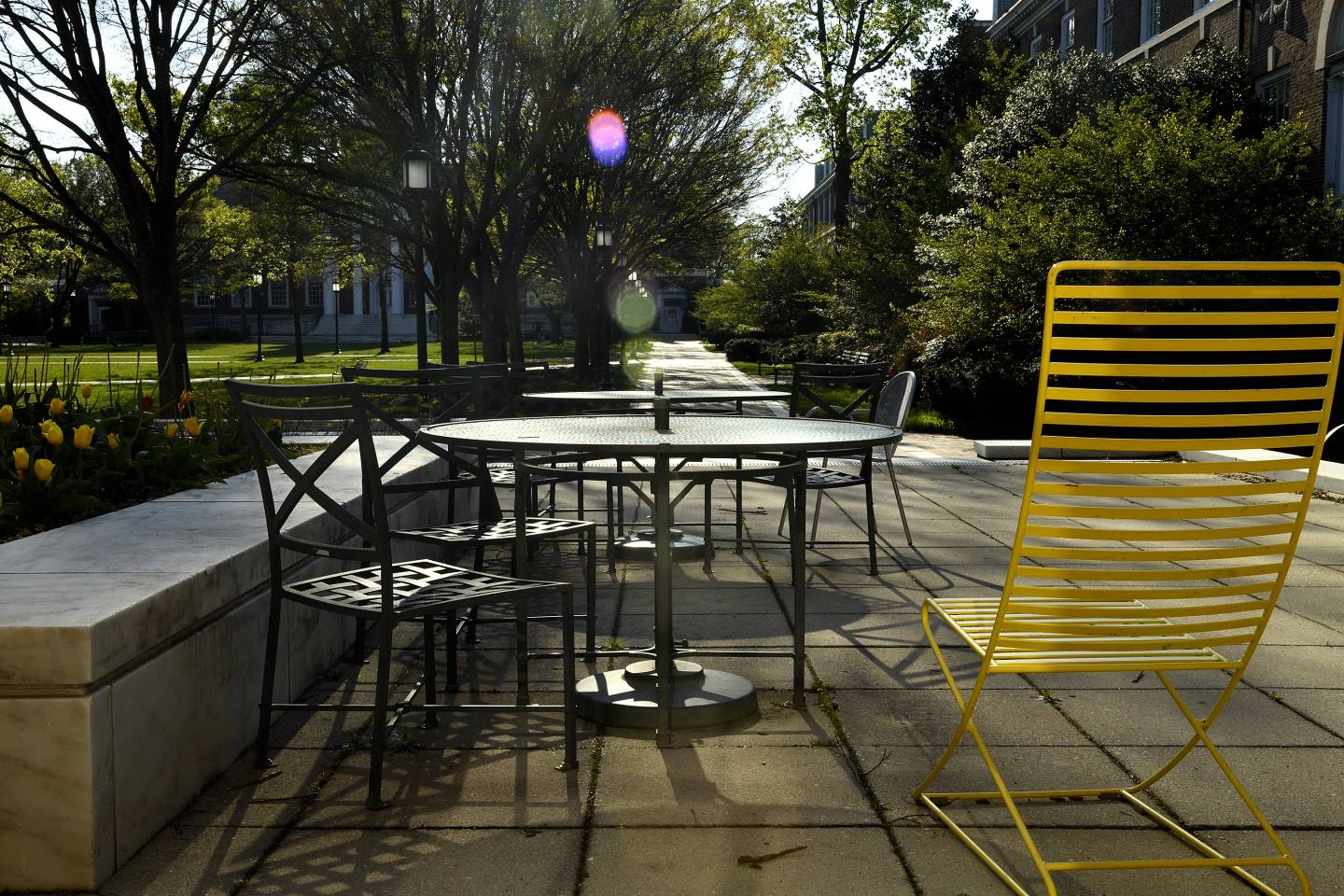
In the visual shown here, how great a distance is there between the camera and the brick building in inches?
747

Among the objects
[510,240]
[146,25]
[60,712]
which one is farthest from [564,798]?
[510,240]

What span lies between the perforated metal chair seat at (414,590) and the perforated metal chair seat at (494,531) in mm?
402

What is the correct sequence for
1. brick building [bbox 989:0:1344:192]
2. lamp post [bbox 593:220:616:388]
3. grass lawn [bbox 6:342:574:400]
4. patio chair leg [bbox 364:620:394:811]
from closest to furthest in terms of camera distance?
1. patio chair leg [bbox 364:620:394:811]
2. brick building [bbox 989:0:1344:192]
3. lamp post [bbox 593:220:616:388]
4. grass lawn [bbox 6:342:574:400]

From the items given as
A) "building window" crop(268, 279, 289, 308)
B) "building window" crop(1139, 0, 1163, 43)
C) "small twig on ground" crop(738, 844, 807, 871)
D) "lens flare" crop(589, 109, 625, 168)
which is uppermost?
"building window" crop(1139, 0, 1163, 43)

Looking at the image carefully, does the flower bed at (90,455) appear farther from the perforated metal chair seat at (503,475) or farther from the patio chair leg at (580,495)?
the patio chair leg at (580,495)

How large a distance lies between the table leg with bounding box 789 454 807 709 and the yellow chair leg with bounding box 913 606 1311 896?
83cm

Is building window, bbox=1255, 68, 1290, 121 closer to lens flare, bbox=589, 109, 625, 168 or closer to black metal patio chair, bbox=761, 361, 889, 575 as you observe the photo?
lens flare, bbox=589, 109, 625, 168

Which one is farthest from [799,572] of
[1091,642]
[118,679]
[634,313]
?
[634,313]

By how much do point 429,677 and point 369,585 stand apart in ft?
1.58

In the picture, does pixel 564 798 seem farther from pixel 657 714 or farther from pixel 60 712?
pixel 60 712

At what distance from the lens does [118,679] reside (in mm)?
3107

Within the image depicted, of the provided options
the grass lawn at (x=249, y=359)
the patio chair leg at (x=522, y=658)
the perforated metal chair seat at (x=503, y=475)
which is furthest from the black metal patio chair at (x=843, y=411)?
the grass lawn at (x=249, y=359)

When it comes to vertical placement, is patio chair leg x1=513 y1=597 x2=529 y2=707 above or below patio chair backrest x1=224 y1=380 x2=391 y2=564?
below

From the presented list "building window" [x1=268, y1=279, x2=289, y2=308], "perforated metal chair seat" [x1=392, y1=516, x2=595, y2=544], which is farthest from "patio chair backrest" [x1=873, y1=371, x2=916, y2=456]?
"building window" [x1=268, y1=279, x2=289, y2=308]
